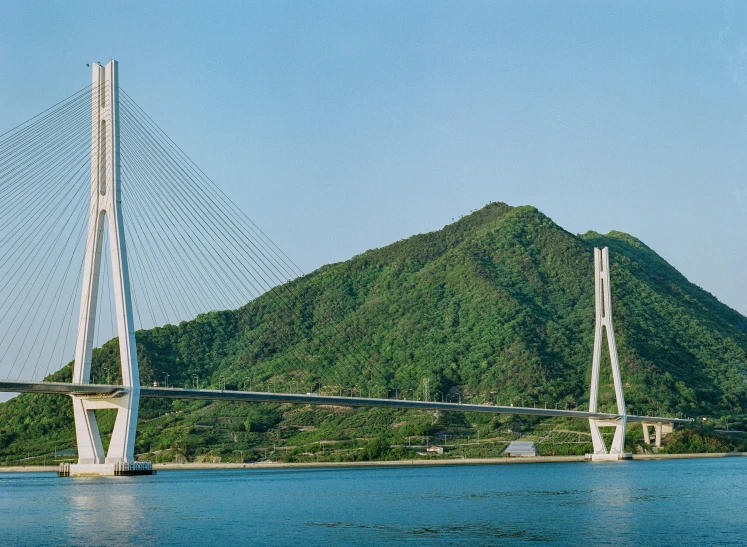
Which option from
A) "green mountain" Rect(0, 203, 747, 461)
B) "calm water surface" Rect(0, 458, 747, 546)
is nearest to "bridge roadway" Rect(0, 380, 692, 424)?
"calm water surface" Rect(0, 458, 747, 546)

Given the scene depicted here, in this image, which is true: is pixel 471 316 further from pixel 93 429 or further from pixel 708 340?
pixel 93 429

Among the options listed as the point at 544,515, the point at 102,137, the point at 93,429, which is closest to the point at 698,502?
the point at 544,515

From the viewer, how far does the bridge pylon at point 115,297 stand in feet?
120

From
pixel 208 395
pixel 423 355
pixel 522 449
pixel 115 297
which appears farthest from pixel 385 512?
pixel 423 355

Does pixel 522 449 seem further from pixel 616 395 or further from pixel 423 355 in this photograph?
pixel 423 355

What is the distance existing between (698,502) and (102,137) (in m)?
24.0

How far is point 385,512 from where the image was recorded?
28.1 m

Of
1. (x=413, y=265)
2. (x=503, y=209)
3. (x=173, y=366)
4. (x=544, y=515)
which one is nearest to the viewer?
(x=544, y=515)

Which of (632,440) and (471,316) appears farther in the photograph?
(471,316)

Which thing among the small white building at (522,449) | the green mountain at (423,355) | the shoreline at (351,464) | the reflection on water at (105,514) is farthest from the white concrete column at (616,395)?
the reflection on water at (105,514)

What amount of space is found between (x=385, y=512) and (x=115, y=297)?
13626 mm

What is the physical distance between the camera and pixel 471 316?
84188 millimetres

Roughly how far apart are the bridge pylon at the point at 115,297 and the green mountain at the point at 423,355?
28.8 metres

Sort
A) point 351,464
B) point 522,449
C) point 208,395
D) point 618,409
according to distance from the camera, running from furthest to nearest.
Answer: point 522,449
point 351,464
point 618,409
point 208,395
